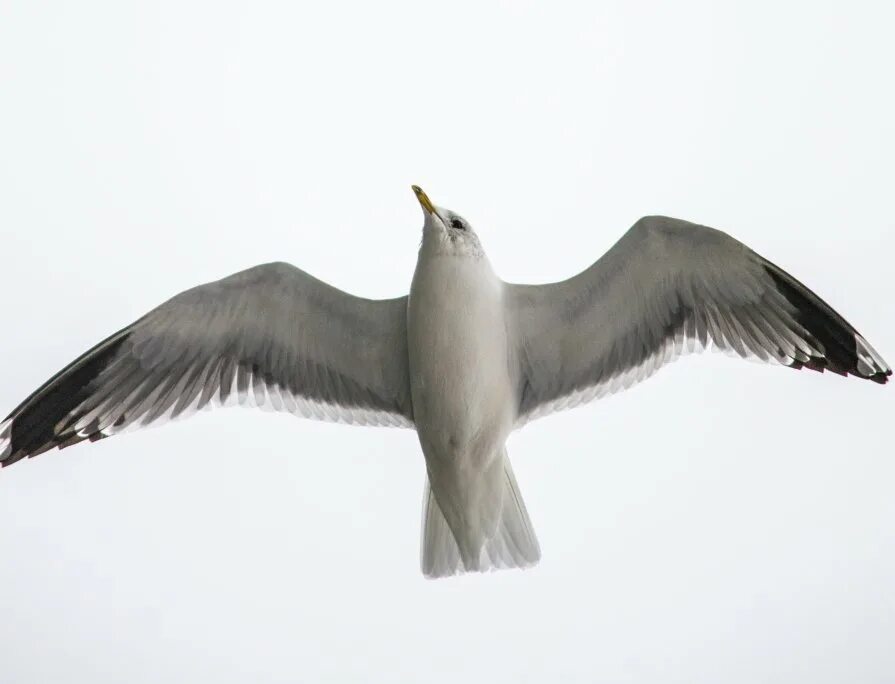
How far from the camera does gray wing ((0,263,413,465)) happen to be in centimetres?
436

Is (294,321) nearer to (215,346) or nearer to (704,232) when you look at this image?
(215,346)

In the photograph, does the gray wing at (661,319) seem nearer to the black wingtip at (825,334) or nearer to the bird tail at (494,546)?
the black wingtip at (825,334)

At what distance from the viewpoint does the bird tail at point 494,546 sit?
4.46m

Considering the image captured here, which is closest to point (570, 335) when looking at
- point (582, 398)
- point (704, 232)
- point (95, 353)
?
point (582, 398)

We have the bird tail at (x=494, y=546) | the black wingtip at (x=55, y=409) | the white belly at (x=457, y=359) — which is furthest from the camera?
the bird tail at (x=494, y=546)

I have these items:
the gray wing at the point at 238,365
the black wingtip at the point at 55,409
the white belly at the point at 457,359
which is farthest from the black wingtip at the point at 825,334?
the black wingtip at the point at 55,409

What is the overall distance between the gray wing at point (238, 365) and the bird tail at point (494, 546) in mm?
391

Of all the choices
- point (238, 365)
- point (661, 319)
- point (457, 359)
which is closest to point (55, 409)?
point (238, 365)

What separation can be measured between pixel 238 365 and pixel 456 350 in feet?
2.59

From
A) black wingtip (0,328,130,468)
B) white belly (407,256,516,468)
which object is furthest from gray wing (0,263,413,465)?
white belly (407,256,516,468)

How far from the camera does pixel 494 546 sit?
4.45 metres

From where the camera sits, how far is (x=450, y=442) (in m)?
4.27

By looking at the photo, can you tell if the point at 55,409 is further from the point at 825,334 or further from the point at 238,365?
the point at 825,334

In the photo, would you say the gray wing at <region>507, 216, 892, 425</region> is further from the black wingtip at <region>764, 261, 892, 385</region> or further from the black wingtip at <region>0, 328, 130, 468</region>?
the black wingtip at <region>0, 328, 130, 468</region>
